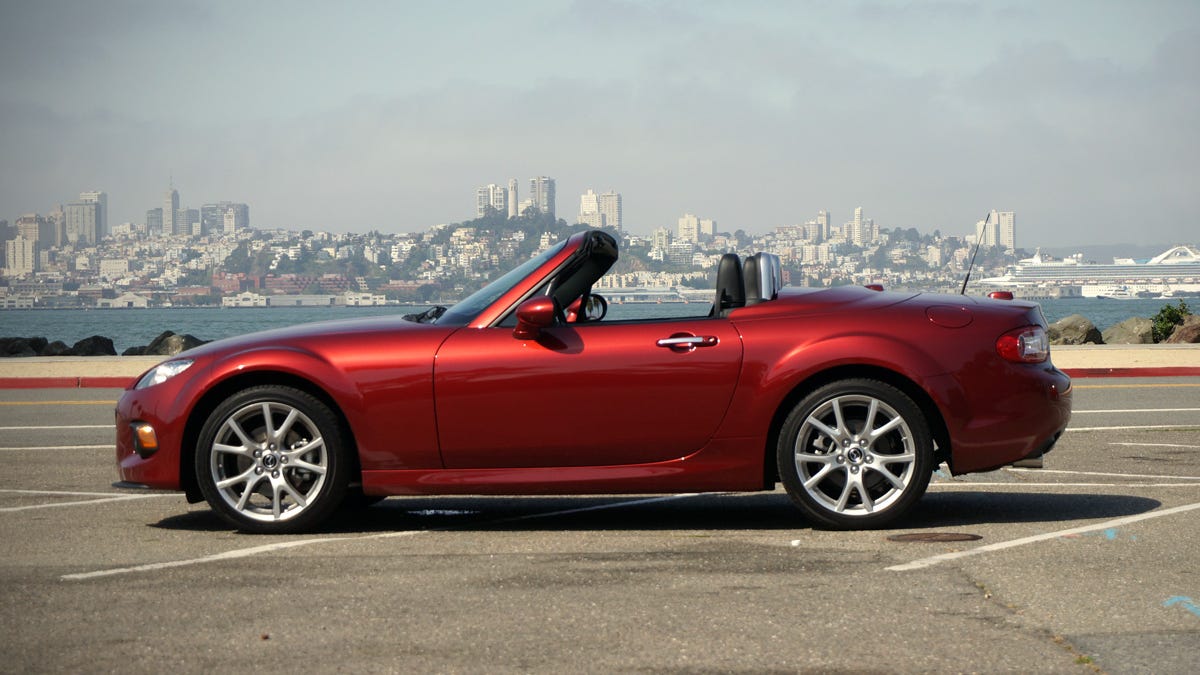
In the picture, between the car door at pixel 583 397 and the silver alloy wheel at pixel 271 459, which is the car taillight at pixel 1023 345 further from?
the silver alloy wheel at pixel 271 459

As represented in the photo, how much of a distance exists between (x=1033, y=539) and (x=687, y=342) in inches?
66.3

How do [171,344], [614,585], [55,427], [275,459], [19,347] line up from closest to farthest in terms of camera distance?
1. [614,585]
2. [275,459]
3. [55,427]
4. [19,347]
5. [171,344]

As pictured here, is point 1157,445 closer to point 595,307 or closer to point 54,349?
point 595,307

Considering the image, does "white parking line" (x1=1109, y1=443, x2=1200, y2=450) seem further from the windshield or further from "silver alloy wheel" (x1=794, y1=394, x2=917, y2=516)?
the windshield

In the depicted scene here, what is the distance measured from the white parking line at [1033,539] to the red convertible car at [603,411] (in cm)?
40

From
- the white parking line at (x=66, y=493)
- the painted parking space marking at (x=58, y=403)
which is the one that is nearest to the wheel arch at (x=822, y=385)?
the white parking line at (x=66, y=493)

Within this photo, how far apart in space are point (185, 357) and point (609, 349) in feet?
6.39

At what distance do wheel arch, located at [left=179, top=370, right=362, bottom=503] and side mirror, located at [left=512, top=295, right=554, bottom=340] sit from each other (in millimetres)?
869

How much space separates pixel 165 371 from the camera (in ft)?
21.5

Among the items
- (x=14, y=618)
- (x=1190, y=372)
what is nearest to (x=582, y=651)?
(x=14, y=618)

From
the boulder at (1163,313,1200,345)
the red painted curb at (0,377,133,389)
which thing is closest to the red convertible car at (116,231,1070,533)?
the red painted curb at (0,377,133,389)

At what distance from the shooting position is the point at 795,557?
5.75m

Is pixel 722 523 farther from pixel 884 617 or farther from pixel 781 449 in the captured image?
pixel 884 617

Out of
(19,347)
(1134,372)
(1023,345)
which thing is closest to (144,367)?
(1134,372)
